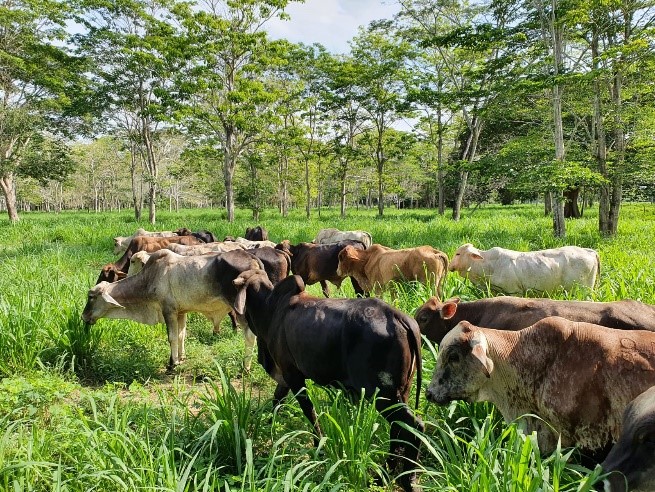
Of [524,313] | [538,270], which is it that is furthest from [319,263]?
[524,313]

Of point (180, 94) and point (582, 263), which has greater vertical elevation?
point (180, 94)

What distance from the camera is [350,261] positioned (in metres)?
8.52

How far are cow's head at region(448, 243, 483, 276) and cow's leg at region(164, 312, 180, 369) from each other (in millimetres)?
4502

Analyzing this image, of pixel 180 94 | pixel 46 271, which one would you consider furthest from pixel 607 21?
pixel 180 94

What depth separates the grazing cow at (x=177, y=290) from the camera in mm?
6277

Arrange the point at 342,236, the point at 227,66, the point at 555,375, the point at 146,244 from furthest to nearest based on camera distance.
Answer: the point at 227,66 → the point at 342,236 → the point at 146,244 → the point at 555,375

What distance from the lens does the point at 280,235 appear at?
16.3 meters

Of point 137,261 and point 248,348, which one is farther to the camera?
point 137,261

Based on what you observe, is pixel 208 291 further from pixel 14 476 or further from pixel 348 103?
pixel 348 103

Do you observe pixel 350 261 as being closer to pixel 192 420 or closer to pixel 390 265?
pixel 390 265

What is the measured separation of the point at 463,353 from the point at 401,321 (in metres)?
0.47

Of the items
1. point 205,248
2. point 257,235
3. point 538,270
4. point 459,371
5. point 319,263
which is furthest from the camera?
point 257,235

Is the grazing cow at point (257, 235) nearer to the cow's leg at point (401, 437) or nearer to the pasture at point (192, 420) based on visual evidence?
the pasture at point (192, 420)

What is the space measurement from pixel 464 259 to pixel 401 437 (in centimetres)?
491
